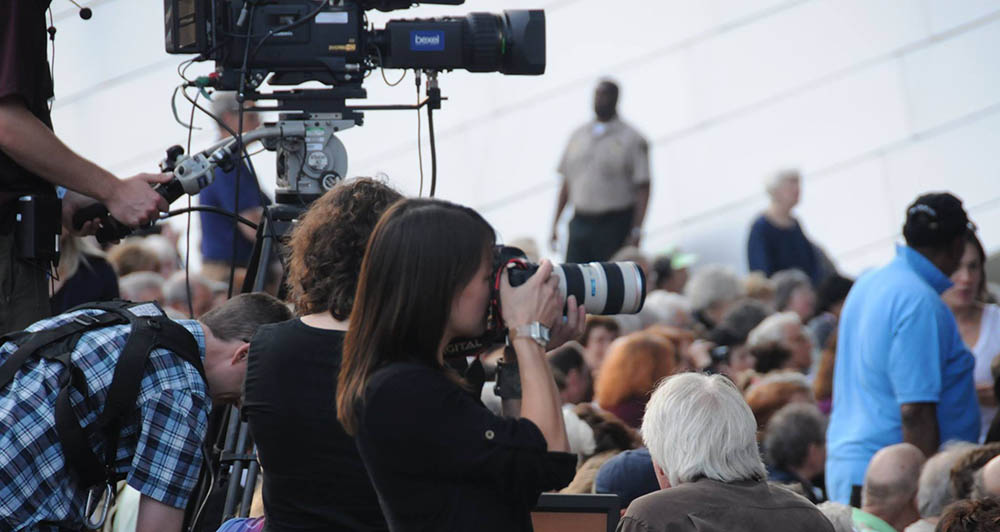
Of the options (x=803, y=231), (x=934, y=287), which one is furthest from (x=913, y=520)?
(x=803, y=231)

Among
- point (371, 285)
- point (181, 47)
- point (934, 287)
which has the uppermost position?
point (181, 47)

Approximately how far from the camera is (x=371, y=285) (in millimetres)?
2041

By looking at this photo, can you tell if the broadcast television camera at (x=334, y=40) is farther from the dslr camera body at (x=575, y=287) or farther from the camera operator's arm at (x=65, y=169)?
the dslr camera body at (x=575, y=287)

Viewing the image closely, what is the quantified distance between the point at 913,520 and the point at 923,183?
17.6ft

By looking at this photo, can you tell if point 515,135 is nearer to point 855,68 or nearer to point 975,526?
point 855,68

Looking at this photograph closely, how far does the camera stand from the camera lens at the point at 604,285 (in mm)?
2332

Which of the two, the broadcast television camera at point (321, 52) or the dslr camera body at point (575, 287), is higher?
the broadcast television camera at point (321, 52)

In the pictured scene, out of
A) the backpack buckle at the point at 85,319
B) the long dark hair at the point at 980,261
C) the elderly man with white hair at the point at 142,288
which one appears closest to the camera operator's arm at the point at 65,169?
the backpack buckle at the point at 85,319

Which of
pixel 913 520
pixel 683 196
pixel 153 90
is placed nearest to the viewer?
pixel 913 520

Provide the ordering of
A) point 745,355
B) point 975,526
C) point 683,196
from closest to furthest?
→ point 975,526 < point 745,355 < point 683,196

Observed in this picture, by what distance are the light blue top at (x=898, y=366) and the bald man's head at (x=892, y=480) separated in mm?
417

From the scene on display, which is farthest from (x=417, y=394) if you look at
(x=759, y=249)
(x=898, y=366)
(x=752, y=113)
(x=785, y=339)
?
(x=752, y=113)

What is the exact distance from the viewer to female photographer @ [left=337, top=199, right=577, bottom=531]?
1.97 m

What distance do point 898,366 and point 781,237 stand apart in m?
4.25
